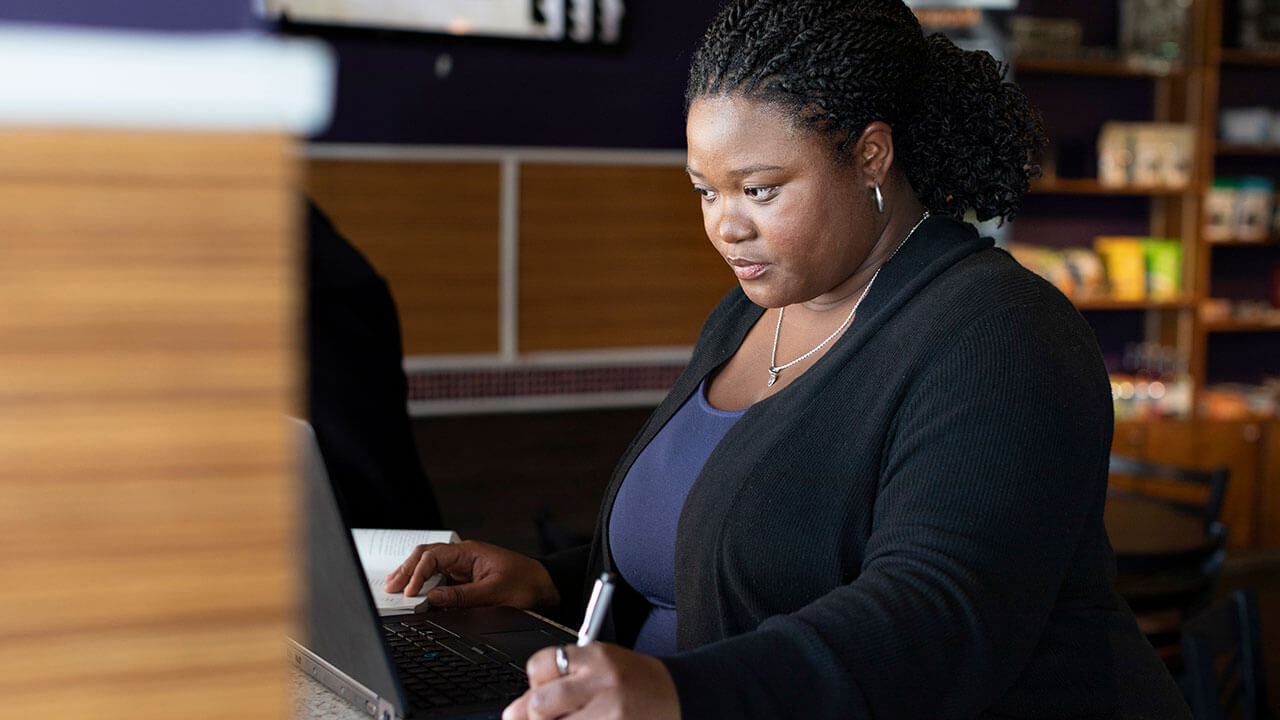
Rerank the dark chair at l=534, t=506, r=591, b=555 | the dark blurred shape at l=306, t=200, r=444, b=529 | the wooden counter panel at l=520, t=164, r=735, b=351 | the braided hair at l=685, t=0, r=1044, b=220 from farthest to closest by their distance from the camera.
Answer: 1. the wooden counter panel at l=520, t=164, r=735, b=351
2. the dark chair at l=534, t=506, r=591, b=555
3. the dark blurred shape at l=306, t=200, r=444, b=529
4. the braided hair at l=685, t=0, r=1044, b=220

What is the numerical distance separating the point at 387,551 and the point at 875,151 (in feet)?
2.73

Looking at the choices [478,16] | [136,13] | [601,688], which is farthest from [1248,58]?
[136,13]

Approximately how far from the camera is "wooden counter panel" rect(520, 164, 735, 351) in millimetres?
4703

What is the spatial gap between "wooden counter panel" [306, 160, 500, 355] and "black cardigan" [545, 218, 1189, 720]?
332 cm

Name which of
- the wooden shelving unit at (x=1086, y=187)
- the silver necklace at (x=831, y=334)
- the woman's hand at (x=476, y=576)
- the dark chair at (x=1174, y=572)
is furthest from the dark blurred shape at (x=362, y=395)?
the wooden shelving unit at (x=1086, y=187)

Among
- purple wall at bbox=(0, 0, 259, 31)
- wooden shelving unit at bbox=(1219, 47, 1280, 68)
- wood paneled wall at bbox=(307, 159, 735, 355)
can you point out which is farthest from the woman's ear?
wooden shelving unit at bbox=(1219, 47, 1280, 68)

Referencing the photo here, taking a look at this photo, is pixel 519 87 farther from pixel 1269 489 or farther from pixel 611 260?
pixel 1269 489

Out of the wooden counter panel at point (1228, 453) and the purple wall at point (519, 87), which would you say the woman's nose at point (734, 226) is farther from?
the wooden counter panel at point (1228, 453)

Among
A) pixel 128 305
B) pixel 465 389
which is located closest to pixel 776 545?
Answer: pixel 128 305

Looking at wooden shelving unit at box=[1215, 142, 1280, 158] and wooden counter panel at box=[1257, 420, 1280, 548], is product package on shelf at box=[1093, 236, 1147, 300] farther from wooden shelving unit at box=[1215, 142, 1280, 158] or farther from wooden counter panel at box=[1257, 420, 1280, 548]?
wooden counter panel at box=[1257, 420, 1280, 548]

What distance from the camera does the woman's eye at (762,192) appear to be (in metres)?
1.31

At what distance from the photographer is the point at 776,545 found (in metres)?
1.20

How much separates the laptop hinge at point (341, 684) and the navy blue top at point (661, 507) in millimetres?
342

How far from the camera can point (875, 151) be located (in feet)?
4.38
